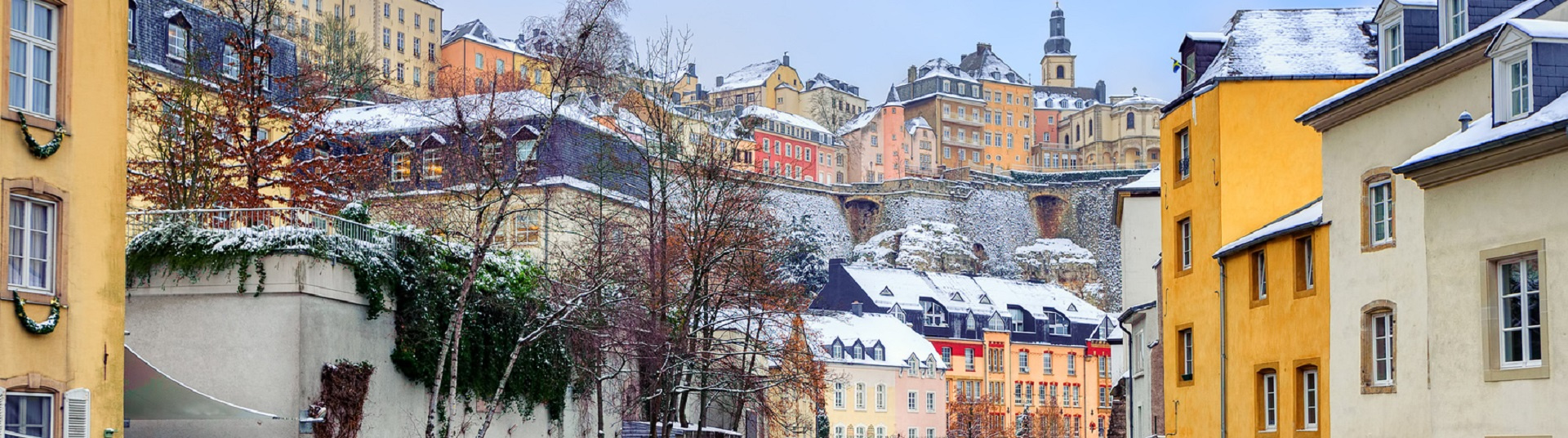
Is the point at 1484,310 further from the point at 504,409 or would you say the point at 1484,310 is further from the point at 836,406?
the point at 836,406

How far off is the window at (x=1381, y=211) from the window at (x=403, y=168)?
23232 millimetres

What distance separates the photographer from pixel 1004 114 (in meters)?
171

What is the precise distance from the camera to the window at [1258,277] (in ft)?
88.5

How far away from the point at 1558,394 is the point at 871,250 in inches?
4627

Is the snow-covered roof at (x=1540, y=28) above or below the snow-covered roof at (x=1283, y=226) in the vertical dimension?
above

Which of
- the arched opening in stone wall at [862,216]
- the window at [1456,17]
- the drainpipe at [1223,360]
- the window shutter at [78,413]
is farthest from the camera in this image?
the arched opening in stone wall at [862,216]

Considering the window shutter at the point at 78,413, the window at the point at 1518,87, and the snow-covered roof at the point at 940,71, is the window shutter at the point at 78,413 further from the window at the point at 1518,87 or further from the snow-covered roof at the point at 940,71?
the snow-covered roof at the point at 940,71

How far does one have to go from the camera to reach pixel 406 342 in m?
27.3

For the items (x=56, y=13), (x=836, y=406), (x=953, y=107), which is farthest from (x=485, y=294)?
(x=953, y=107)

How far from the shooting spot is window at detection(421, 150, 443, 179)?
39.6m

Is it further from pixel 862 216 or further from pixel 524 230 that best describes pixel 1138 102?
pixel 524 230

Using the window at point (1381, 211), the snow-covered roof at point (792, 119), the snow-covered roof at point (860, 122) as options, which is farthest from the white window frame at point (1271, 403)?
the snow-covered roof at point (860, 122)

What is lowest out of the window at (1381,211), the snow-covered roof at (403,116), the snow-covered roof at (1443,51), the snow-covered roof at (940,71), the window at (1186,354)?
the window at (1186,354)

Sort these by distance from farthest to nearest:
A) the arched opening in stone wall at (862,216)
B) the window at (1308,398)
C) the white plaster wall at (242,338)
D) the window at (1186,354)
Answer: the arched opening in stone wall at (862,216) → the window at (1186,354) → the window at (1308,398) → the white plaster wall at (242,338)
